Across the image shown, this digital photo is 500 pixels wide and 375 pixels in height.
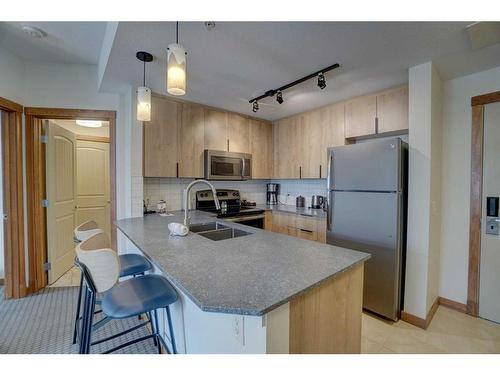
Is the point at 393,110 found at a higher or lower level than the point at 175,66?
higher

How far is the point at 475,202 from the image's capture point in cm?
227

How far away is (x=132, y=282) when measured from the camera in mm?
1474

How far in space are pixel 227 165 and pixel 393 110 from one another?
7.00 feet

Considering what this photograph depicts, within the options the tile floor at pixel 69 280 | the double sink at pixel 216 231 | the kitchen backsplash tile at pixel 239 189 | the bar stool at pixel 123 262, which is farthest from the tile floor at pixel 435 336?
the tile floor at pixel 69 280

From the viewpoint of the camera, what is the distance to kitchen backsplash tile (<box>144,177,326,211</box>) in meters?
3.13

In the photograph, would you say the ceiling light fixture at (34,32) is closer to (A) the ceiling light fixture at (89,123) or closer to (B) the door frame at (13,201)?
(B) the door frame at (13,201)

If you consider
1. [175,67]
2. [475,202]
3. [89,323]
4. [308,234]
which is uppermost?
[175,67]

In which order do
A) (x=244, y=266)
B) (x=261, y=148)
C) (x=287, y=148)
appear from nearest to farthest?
Answer: (x=244, y=266) → (x=287, y=148) → (x=261, y=148)

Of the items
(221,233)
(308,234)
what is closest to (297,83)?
(221,233)

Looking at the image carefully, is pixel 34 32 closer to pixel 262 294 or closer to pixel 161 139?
pixel 161 139
